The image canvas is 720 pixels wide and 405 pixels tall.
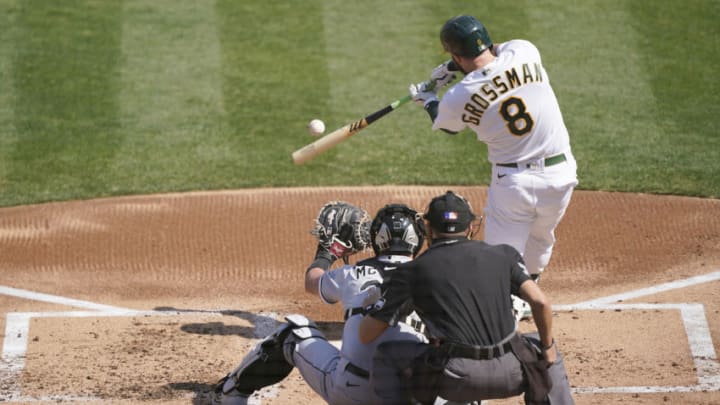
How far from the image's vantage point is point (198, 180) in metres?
9.52

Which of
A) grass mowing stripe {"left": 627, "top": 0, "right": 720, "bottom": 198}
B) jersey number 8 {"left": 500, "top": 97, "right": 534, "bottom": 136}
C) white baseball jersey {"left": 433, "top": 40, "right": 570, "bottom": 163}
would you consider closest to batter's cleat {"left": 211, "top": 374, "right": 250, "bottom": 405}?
white baseball jersey {"left": 433, "top": 40, "right": 570, "bottom": 163}

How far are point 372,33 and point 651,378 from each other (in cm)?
661

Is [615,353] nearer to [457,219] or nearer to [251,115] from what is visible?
[457,219]

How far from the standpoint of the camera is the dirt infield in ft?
20.7

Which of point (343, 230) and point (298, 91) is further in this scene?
point (298, 91)

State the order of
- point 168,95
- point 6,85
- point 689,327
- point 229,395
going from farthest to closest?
point 6,85 → point 168,95 → point 689,327 → point 229,395

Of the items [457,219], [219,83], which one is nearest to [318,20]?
[219,83]

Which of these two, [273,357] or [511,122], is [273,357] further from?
[511,122]

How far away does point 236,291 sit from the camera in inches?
303

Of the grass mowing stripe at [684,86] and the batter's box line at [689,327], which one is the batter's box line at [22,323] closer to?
the batter's box line at [689,327]

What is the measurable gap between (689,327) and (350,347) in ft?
9.10

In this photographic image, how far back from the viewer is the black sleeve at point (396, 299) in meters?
4.73

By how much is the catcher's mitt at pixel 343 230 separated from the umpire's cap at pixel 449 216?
3.80 ft

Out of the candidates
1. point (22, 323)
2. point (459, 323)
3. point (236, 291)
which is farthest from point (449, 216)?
point (22, 323)
